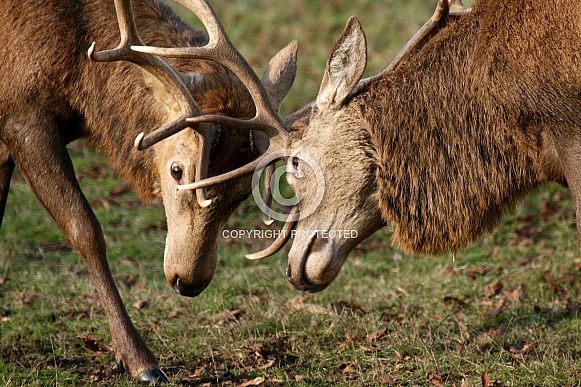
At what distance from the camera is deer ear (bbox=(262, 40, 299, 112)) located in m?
5.65

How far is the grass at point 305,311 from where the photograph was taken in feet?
16.5

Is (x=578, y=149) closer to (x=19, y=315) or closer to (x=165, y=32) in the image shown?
(x=165, y=32)

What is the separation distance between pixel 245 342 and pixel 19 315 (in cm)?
159

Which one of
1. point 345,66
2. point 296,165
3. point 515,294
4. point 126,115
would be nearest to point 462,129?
point 345,66

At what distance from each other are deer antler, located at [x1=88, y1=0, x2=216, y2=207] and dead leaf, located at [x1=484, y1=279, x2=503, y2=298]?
2358mm

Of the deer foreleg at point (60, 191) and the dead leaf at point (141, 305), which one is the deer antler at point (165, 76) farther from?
the dead leaf at point (141, 305)

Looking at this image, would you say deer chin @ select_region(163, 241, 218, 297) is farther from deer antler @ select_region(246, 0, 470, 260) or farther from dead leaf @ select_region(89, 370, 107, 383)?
dead leaf @ select_region(89, 370, 107, 383)

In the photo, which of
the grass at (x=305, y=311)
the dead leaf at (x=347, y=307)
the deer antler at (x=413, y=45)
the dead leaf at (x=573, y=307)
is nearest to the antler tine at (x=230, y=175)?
the deer antler at (x=413, y=45)

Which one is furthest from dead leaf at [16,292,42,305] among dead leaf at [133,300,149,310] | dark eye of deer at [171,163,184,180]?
dark eye of deer at [171,163,184,180]

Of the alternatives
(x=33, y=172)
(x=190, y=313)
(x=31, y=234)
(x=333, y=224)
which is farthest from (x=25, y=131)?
(x=31, y=234)

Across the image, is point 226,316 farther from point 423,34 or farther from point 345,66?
point 423,34

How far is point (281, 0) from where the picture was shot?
47.0 feet

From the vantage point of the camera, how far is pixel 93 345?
18.0ft

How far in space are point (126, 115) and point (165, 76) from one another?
2.02 ft
